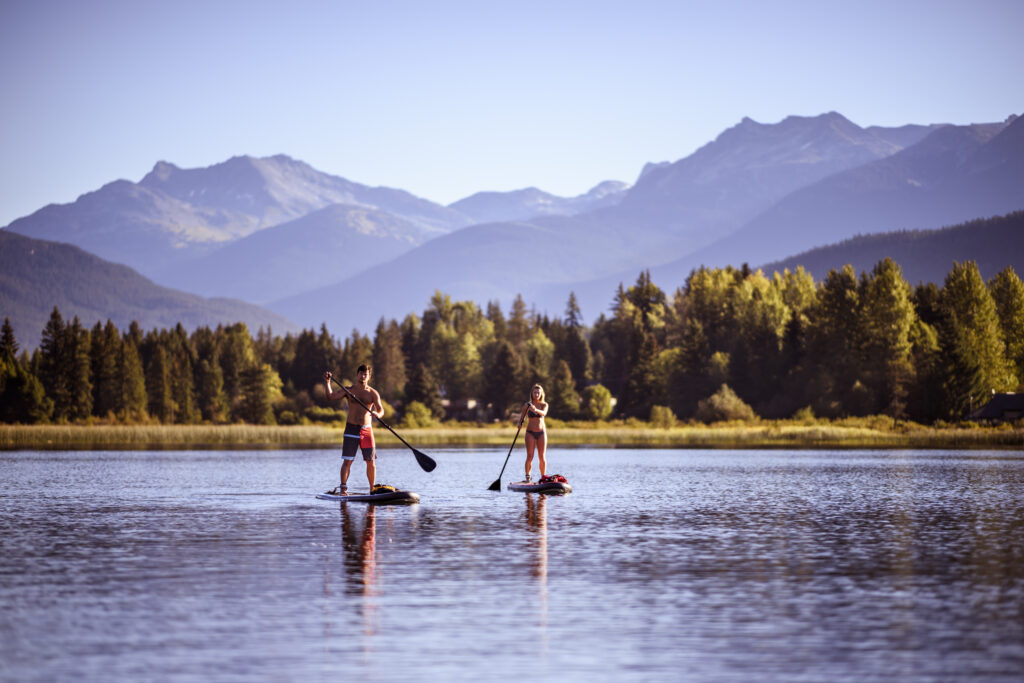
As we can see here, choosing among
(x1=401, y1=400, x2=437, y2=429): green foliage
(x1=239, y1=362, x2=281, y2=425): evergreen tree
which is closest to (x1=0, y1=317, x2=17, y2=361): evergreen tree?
(x1=239, y1=362, x2=281, y2=425): evergreen tree

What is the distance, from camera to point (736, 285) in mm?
151750

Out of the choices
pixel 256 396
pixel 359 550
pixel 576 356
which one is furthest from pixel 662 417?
pixel 359 550

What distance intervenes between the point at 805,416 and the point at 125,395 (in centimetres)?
8043

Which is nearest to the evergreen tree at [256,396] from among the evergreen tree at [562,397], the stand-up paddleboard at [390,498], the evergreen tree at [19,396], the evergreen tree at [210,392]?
the evergreen tree at [210,392]

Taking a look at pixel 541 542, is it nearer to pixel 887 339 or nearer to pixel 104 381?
pixel 887 339

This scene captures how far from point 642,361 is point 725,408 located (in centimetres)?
2500

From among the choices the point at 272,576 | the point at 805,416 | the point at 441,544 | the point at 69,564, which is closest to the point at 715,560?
the point at 441,544

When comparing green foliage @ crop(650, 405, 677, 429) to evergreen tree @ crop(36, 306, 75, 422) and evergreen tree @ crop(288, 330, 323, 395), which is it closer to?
evergreen tree @ crop(288, 330, 323, 395)

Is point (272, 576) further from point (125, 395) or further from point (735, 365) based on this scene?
point (125, 395)

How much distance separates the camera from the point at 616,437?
106 m

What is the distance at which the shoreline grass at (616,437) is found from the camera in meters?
88.6

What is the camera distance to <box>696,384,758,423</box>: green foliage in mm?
122125

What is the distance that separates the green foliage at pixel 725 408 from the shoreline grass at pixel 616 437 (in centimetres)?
733

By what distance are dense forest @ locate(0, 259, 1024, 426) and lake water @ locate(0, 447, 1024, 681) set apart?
263 ft
